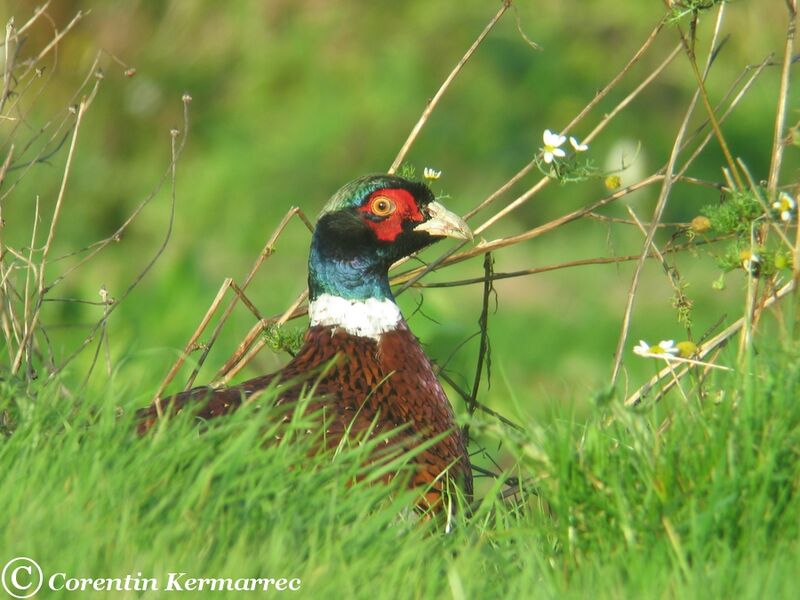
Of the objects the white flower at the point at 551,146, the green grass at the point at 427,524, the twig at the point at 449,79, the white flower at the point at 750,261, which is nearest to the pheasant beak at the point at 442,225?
the twig at the point at 449,79

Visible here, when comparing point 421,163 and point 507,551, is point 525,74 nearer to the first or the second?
point 421,163

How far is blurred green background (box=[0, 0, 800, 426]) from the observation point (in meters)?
8.66

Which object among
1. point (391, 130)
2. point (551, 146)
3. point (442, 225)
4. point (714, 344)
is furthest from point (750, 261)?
point (391, 130)

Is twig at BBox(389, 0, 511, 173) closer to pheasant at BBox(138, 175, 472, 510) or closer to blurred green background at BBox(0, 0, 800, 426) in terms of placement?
pheasant at BBox(138, 175, 472, 510)

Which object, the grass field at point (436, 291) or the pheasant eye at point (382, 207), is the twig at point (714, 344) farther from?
the pheasant eye at point (382, 207)

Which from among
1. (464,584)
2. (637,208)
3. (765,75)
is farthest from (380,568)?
(765,75)

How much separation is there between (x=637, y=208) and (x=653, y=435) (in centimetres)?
611

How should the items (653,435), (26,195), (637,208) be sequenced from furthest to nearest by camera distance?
(26,195)
(637,208)
(653,435)

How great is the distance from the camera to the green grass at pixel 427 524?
8.02 ft

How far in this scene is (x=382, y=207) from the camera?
3.74 metres

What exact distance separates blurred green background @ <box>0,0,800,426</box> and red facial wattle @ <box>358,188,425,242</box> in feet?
13.6

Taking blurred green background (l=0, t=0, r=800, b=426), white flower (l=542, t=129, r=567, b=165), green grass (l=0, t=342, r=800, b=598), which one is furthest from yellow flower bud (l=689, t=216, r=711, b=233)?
blurred green background (l=0, t=0, r=800, b=426)

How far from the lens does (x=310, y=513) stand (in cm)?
266

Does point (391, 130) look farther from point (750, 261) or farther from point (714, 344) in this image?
point (750, 261)
